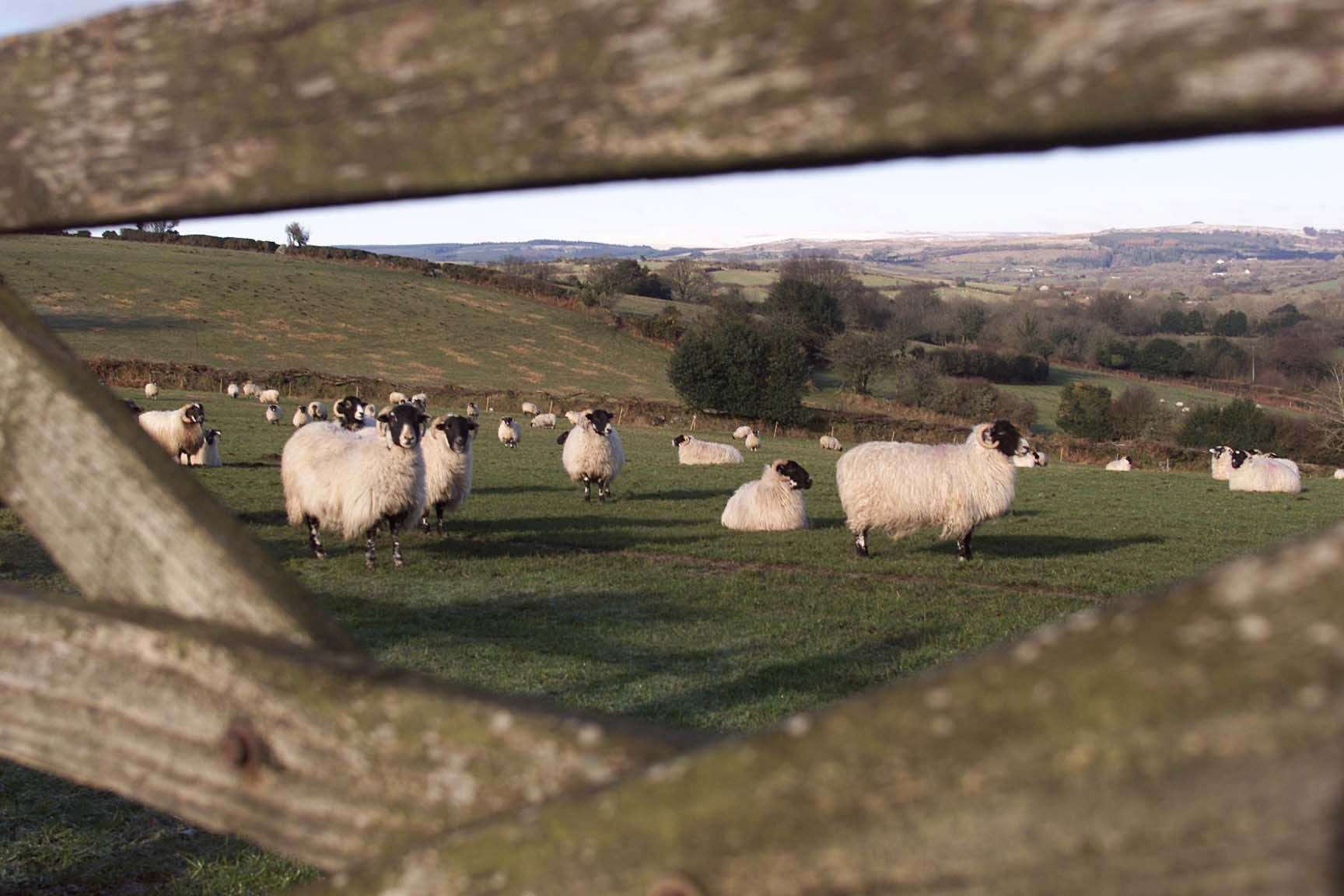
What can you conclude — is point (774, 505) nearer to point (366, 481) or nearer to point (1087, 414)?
point (366, 481)

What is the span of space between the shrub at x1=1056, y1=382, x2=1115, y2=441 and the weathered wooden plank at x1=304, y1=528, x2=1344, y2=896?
217ft

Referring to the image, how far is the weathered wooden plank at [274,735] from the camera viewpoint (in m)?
1.24

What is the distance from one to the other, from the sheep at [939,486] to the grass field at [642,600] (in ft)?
2.34

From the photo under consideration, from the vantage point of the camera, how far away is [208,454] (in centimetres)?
2505

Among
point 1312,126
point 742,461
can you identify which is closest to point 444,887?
point 1312,126

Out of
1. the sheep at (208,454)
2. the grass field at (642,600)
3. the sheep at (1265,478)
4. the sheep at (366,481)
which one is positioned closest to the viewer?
the grass field at (642,600)

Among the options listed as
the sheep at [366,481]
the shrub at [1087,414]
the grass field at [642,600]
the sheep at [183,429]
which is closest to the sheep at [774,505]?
the grass field at [642,600]

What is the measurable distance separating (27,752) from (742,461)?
3204cm

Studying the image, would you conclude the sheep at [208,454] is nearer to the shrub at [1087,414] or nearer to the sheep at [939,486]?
the sheep at [939,486]

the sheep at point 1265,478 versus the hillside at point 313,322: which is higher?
the hillside at point 313,322

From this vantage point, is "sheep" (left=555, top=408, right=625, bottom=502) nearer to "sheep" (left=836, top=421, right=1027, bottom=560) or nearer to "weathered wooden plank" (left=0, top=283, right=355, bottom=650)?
"sheep" (left=836, top=421, right=1027, bottom=560)

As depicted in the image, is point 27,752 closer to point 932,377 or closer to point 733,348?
point 733,348

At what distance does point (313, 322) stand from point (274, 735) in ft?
230

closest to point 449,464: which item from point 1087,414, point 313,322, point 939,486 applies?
point 939,486
